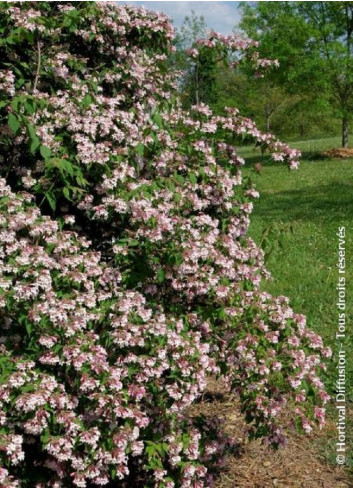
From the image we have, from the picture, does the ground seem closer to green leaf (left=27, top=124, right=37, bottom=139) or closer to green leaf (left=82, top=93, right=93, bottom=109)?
green leaf (left=82, top=93, right=93, bottom=109)

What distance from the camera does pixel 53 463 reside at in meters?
2.99

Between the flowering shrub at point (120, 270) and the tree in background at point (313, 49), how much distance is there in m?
20.1

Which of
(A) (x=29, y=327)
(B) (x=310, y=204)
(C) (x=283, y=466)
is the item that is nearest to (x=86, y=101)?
(A) (x=29, y=327)

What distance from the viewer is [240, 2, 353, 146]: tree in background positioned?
22.9 meters

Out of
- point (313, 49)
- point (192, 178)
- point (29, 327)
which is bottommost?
point (29, 327)

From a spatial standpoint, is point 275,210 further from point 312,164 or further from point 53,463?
point 53,463

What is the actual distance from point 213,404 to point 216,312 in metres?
2.09

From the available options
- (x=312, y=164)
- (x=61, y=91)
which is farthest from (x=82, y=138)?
(x=312, y=164)

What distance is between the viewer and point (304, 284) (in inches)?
312

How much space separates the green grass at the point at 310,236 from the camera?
6.62 meters

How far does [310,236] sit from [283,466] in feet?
22.3

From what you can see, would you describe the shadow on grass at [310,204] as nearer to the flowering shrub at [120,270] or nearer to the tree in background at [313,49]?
the tree in background at [313,49]

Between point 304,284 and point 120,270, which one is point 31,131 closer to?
point 120,270

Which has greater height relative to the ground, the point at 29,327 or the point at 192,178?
the point at 192,178
